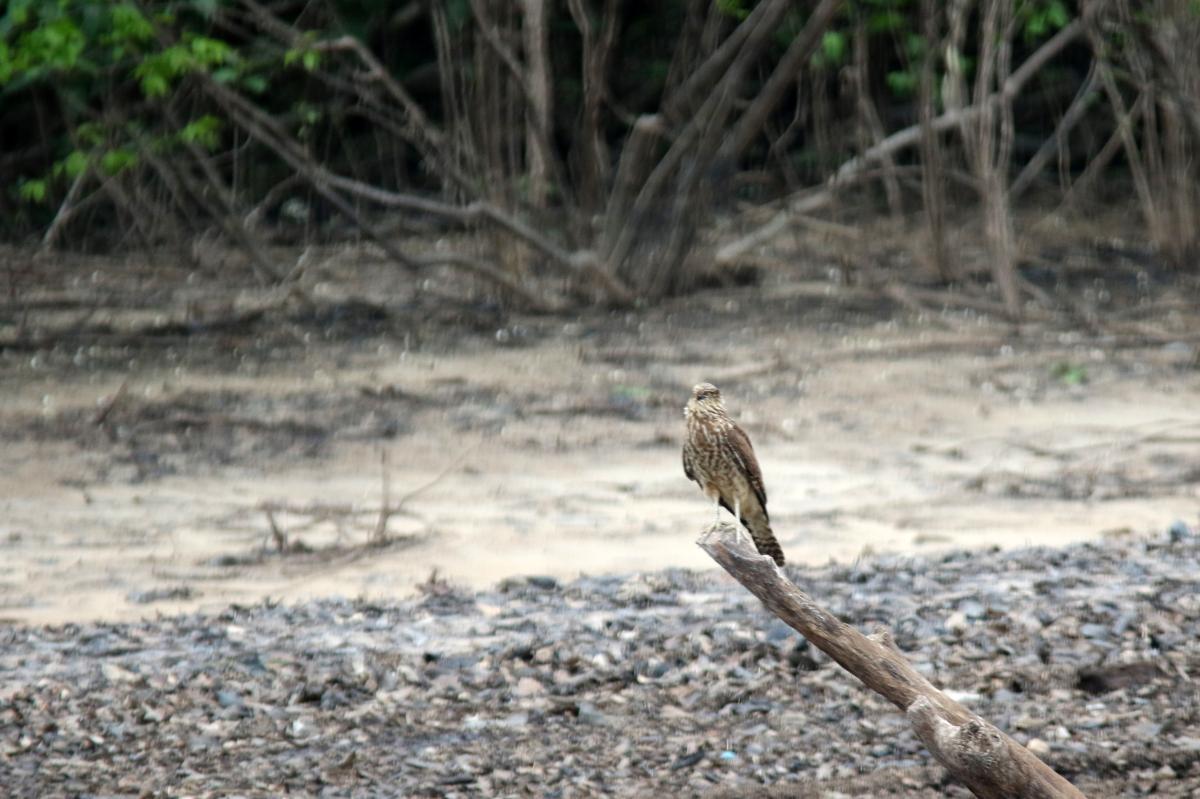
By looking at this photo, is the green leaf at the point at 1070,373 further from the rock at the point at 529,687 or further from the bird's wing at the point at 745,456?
the rock at the point at 529,687

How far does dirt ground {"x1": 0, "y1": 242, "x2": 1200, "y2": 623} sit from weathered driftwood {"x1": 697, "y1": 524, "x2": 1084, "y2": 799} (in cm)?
298

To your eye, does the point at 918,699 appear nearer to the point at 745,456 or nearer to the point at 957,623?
the point at 957,623

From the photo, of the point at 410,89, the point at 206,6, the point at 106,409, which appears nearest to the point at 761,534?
the point at 106,409

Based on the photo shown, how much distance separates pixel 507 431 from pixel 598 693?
4.49 m

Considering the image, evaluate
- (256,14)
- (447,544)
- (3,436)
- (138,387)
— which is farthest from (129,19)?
(447,544)

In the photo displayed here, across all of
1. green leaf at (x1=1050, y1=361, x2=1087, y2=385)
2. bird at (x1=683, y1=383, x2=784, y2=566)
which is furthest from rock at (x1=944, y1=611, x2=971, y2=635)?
green leaf at (x1=1050, y1=361, x2=1087, y2=385)

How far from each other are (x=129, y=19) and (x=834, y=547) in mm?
6292

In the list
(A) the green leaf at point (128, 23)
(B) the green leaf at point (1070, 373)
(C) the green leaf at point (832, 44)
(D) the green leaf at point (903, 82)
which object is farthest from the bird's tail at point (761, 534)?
(D) the green leaf at point (903, 82)

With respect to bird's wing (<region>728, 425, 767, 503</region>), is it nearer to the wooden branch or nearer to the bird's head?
the bird's head

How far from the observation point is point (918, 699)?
340 centimetres

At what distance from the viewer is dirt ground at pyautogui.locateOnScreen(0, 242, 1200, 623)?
23.3 ft

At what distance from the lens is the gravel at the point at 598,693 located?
4.36m

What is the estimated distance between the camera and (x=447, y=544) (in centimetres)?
722

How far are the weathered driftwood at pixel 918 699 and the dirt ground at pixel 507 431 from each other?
2.98m
